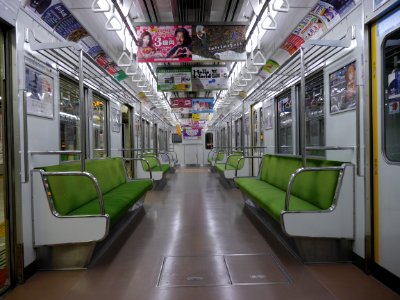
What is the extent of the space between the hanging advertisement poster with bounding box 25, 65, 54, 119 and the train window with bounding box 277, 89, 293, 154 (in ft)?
11.4

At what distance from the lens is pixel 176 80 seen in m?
7.20

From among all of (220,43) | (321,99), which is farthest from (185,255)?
(220,43)

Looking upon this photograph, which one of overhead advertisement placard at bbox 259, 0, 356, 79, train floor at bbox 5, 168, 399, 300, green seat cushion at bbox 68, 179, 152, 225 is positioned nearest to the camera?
train floor at bbox 5, 168, 399, 300

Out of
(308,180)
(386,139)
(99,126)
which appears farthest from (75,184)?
(386,139)

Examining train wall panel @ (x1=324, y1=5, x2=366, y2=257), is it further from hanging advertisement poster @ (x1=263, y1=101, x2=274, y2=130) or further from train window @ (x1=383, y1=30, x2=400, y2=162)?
hanging advertisement poster @ (x1=263, y1=101, x2=274, y2=130)

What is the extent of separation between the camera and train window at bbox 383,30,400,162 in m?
2.26

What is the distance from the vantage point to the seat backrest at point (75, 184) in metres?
2.77

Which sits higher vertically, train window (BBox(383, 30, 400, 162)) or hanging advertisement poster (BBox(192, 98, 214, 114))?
hanging advertisement poster (BBox(192, 98, 214, 114))

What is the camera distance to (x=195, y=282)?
2.42 m

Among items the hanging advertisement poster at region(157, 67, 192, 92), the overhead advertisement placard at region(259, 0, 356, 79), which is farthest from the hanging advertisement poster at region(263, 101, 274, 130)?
the hanging advertisement poster at region(157, 67, 192, 92)

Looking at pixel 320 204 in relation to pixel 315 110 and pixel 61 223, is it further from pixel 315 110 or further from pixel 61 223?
pixel 61 223

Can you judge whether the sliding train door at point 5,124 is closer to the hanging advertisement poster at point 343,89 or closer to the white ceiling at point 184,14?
the white ceiling at point 184,14

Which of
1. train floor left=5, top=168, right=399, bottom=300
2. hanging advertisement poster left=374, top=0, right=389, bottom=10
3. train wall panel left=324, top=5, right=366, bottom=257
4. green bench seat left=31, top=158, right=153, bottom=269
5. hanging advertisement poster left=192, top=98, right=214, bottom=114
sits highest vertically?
hanging advertisement poster left=192, top=98, right=214, bottom=114

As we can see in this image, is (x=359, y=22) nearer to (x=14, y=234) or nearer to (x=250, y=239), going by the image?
(x=250, y=239)
